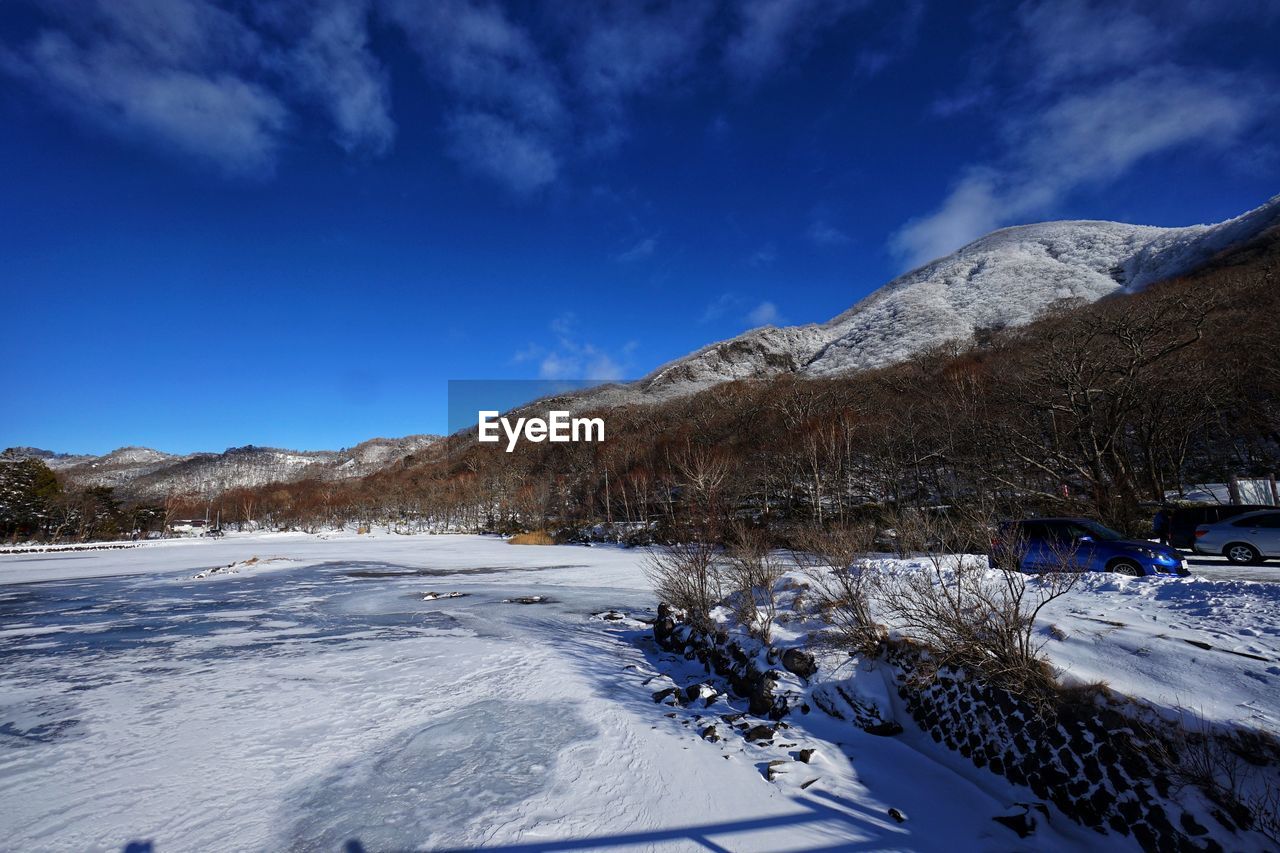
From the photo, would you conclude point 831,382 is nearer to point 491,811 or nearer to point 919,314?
point 919,314

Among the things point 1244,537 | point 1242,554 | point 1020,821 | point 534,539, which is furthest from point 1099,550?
point 534,539

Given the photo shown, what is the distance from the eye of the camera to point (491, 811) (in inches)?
242

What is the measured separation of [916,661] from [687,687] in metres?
4.23

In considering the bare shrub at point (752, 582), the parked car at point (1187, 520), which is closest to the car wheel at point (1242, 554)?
the parked car at point (1187, 520)

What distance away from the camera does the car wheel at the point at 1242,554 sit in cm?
1453

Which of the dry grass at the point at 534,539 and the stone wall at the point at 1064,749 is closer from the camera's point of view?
the stone wall at the point at 1064,749

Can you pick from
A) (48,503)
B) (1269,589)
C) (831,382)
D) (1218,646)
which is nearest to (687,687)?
(1218,646)

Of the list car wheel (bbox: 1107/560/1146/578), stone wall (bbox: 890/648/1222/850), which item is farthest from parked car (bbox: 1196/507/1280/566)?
stone wall (bbox: 890/648/1222/850)

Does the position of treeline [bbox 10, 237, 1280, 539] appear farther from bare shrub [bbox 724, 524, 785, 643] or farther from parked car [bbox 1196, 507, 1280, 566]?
parked car [bbox 1196, 507, 1280, 566]

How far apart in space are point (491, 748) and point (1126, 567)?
43.9 feet

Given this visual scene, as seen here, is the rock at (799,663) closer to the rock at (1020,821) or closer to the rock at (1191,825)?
the rock at (1020,821)

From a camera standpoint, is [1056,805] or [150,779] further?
[150,779]

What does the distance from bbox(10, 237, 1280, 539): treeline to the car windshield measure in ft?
7.03

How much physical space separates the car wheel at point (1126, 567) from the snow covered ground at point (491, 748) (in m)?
2.51
